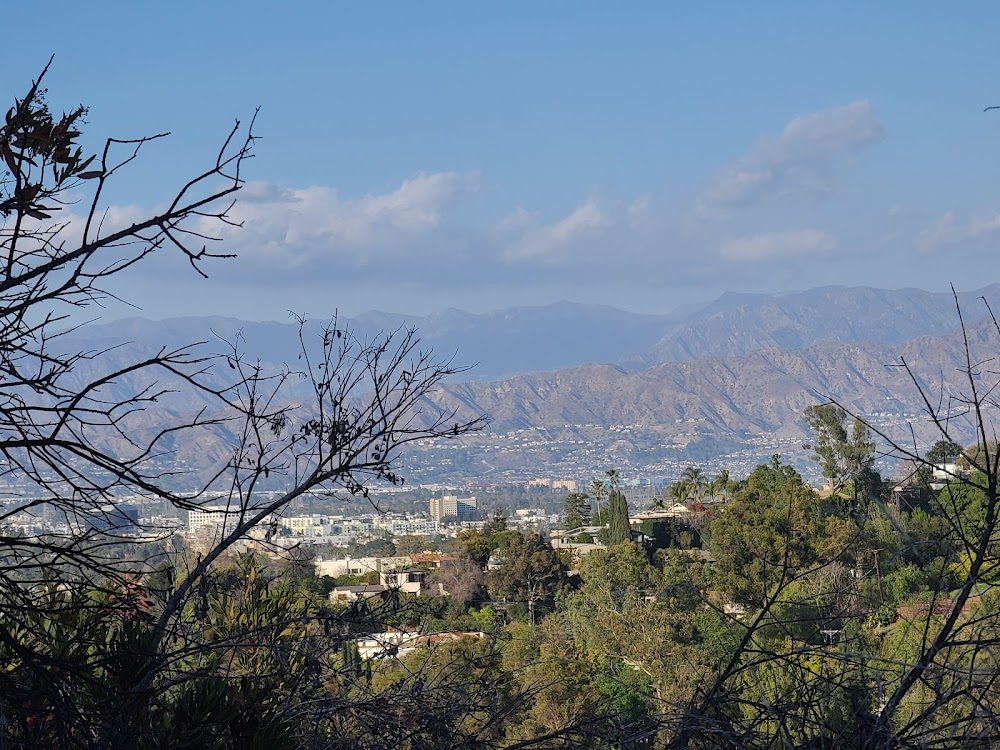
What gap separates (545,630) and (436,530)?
2664 inches

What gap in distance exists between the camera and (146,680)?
85.3 inches

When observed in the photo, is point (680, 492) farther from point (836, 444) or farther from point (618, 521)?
point (836, 444)

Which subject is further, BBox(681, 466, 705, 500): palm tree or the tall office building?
the tall office building

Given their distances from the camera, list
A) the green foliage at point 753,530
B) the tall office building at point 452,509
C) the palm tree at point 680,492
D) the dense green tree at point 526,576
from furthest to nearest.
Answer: the tall office building at point 452,509 → the palm tree at point 680,492 → the dense green tree at point 526,576 → the green foliage at point 753,530

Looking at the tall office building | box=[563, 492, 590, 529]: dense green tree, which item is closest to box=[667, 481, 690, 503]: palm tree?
box=[563, 492, 590, 529]: dense green tree

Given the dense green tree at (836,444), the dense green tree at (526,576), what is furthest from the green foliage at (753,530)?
the dense green tree at (836,444)

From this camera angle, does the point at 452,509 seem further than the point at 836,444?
Yes

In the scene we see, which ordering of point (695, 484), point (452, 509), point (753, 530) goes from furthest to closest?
1. point (452, 509)
2. point (695, 484)
3. point (753, 530)

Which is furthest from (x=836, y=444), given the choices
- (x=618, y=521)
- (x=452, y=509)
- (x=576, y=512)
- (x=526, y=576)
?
(x=452, y=509)

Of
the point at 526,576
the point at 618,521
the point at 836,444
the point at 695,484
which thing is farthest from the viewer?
the point at 695,484

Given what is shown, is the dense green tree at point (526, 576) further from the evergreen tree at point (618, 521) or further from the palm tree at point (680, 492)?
the palm tree at point (680, 492)

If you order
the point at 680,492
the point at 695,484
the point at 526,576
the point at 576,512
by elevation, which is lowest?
the point at 526,576

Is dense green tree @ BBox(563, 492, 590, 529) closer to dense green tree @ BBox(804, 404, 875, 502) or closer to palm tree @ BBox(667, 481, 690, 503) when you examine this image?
palm tree @ BBox(667, 481, 690, 503)

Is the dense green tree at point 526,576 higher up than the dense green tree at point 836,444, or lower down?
lower down
